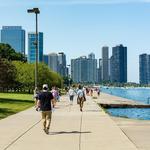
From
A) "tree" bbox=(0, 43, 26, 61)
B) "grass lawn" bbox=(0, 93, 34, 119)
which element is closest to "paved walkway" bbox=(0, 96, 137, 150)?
"grass lawn" bbox=(0, 93, 34, 119)

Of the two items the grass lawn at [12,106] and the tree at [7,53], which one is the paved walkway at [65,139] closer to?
the grass lawn at [12,106]

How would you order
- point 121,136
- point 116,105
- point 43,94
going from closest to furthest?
point 121,136
point 43,94
point 116,105

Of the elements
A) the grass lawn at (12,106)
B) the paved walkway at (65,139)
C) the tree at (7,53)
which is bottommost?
the paved walkway at (65,139)

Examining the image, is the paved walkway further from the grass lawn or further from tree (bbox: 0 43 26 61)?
tree (bbox: 0 43 26 61)

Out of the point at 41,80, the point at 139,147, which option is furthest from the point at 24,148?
the point at 41,80

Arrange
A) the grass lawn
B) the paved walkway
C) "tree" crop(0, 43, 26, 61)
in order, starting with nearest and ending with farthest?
the paved walkway → the grass lawn → "tree" crop(0, 43, 26, 61)

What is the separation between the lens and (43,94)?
20.0m

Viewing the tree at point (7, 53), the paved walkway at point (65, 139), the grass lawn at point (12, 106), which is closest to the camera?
the paved walkway at point (65, 139)

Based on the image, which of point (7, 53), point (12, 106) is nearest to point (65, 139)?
point (12, 106)

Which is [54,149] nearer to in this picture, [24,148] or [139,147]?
[24,148]

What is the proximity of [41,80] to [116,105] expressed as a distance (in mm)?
39798

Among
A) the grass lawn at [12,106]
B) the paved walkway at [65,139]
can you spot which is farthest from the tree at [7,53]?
the paved walkway at [65,139]

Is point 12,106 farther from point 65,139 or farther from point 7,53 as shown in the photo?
point 7,53

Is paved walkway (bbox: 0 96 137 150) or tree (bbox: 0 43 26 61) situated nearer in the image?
paved walkway (bbox: 0 96 137 150)
